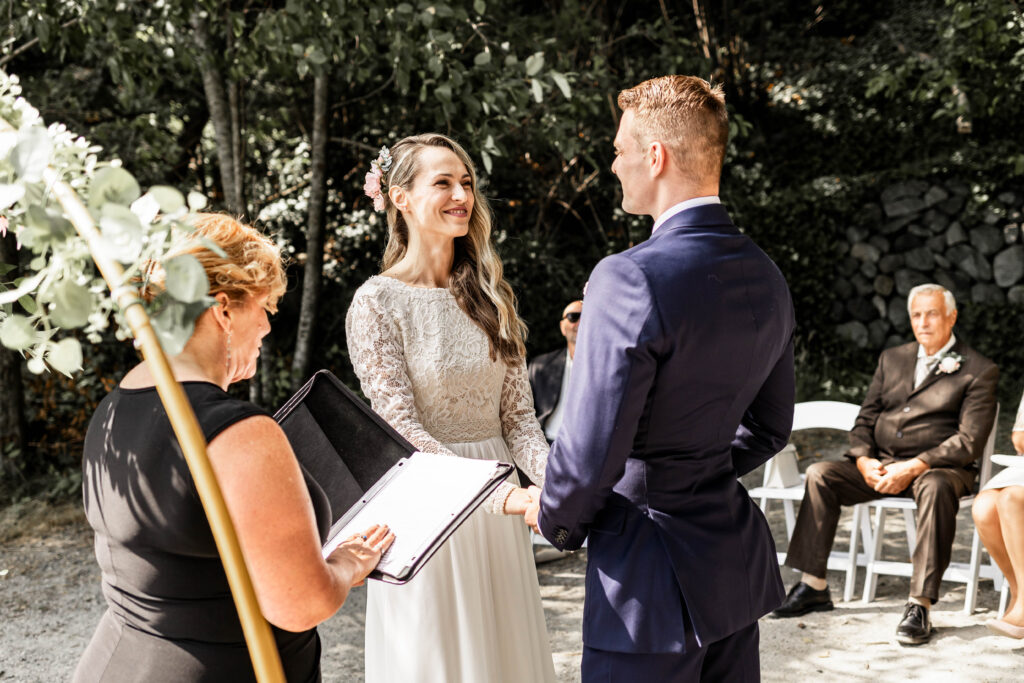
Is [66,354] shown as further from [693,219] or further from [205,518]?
[693,219]

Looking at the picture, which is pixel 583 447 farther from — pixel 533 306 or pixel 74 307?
pixel 533 306

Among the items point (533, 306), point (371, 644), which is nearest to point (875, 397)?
point (371, 644)

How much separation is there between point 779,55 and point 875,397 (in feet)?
27.8

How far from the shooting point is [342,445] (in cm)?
215

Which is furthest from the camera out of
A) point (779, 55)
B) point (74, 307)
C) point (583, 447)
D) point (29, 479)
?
point (779, 55)

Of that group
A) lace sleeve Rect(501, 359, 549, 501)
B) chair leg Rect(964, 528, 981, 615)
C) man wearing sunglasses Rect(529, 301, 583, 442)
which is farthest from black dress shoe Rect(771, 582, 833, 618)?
lace sleeve Rect(501, 359, 549, 501)

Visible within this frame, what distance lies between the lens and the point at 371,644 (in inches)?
105

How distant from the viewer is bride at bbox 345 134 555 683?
2.55 meters

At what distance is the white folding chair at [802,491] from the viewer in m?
5.13

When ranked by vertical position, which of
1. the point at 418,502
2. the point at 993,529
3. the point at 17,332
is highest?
the point at 17,332

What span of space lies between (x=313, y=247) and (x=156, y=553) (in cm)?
648

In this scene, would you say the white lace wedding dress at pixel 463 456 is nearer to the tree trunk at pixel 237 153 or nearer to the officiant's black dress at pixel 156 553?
the officiant's black dress at pixel 156 553

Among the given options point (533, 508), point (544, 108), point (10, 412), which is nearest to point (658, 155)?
point (533, 508)

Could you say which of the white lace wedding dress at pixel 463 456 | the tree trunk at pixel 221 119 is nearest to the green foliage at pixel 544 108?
the tree trunk at pixel 221 119
